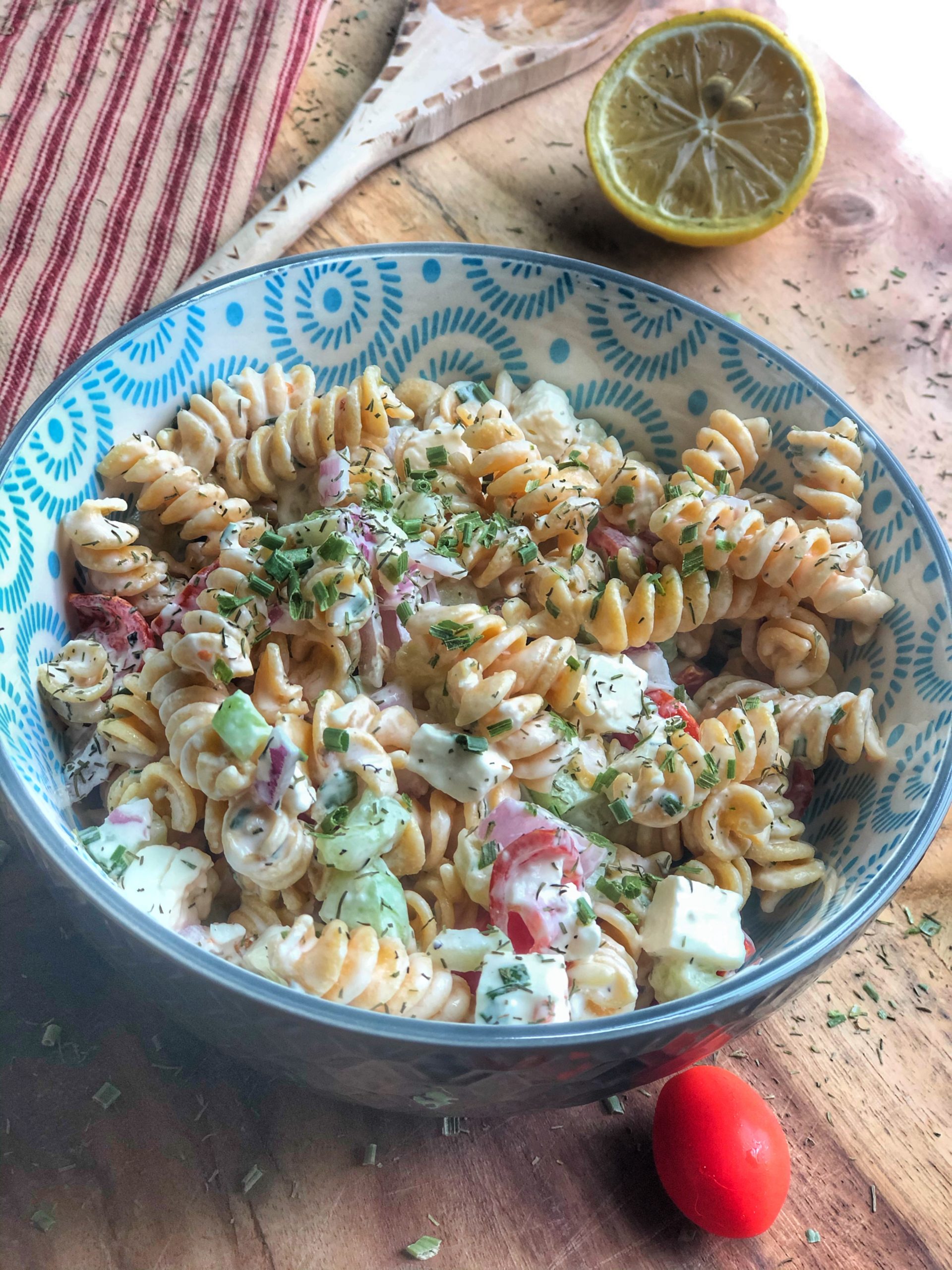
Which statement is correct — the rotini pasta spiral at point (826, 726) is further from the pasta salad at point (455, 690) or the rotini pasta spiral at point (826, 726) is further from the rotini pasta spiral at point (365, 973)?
the rotini pasta spiral at point (365, 973)

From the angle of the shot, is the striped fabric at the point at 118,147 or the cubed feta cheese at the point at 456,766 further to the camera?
the striped fabric at the point at 118,147

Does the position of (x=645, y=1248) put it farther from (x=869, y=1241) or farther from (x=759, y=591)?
(x=759, y=591)

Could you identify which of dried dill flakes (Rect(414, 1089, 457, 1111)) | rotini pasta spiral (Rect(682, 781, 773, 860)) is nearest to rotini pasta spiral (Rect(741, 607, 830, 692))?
rotini pasta spiral (Rect(682, 781, 773, 860))

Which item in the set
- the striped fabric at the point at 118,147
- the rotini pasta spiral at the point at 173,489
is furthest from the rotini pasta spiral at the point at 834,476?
the striped fabric at the point at 118,147

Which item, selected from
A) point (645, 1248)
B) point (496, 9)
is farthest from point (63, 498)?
point (496, 9)

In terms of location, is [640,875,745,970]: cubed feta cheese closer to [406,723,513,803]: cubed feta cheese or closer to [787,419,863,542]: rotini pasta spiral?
[406,723,513,803]: cubed feta cheese

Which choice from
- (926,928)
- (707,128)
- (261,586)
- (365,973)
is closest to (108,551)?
(261,586)
